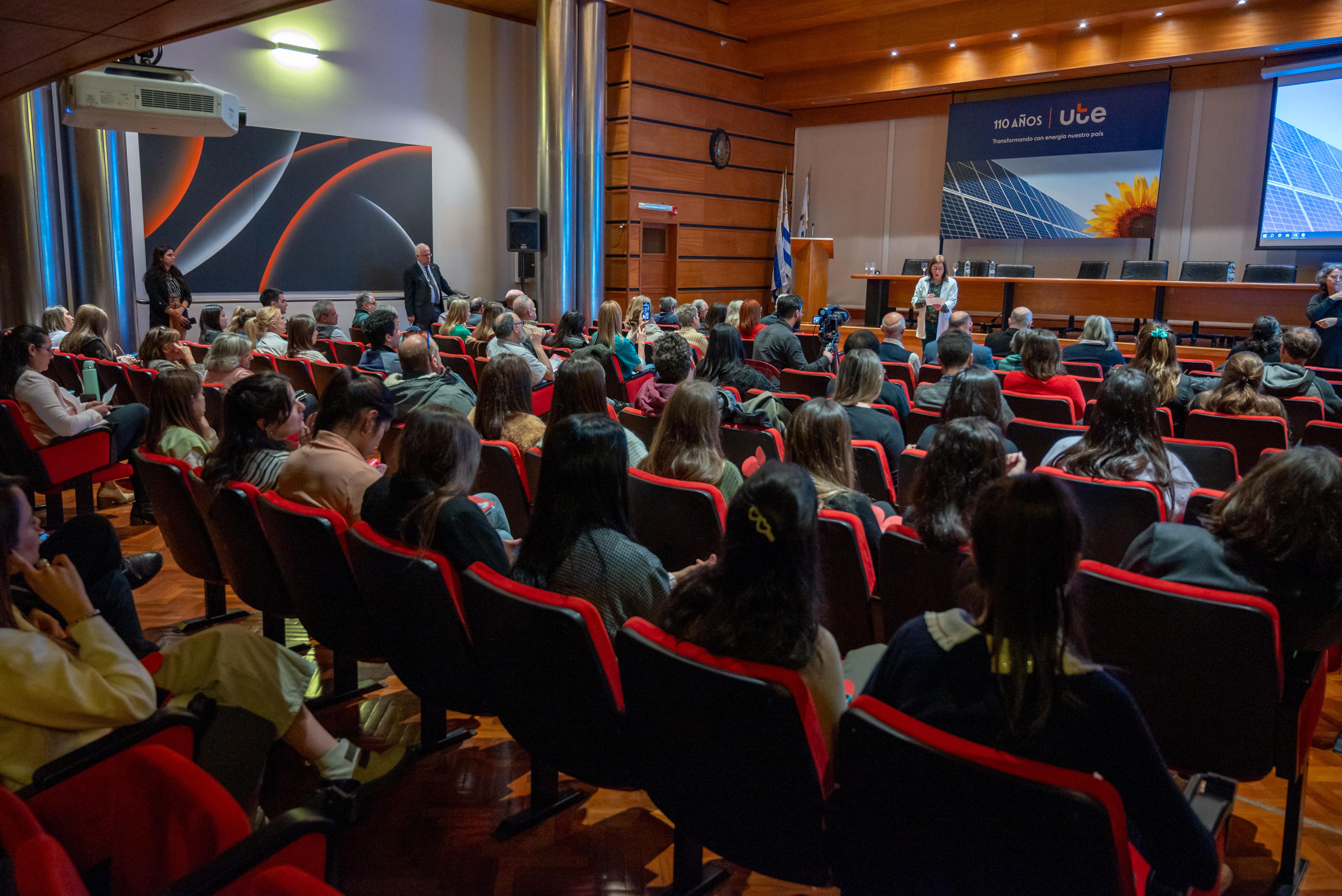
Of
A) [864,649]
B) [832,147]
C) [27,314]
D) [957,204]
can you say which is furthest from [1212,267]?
[27,314]

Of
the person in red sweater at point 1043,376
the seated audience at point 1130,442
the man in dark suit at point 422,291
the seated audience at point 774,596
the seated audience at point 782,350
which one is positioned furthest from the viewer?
the man in dark suit at point 422,291

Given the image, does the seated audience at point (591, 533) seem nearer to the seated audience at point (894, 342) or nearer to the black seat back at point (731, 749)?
the black seat back at point (731, 749)

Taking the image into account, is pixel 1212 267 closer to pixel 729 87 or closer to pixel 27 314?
pixel 729 87

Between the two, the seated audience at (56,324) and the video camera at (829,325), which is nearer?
the seated audience at (56,324)

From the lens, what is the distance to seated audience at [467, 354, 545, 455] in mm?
3557

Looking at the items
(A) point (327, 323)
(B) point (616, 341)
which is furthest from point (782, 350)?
(A) point (327, 323)

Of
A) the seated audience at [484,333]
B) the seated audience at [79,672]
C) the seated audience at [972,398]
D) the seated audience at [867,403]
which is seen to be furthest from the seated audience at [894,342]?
the seated audience at [79,672]

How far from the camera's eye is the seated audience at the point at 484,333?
22.2 feet

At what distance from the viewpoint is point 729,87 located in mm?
13164

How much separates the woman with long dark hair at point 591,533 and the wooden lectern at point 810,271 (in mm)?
11744

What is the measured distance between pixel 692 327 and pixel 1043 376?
3819 mm

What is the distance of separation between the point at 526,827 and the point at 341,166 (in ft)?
33.6

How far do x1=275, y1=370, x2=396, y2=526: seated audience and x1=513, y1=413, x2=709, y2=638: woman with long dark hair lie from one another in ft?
2.55

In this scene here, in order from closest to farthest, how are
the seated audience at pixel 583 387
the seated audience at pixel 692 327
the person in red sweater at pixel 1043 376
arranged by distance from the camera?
the seated audience at pixel 583 387 → the person in red sweater at pixel 1043 376 → the seated audience at pixel 692 327
